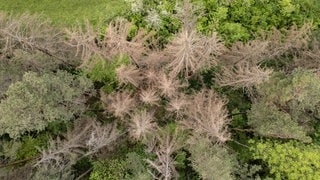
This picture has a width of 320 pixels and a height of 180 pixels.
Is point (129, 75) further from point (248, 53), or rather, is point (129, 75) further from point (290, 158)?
point (290, 158)

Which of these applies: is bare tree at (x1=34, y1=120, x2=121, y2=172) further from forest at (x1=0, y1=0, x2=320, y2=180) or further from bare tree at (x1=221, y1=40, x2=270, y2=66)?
bare tree at (x1=221, y1=40, x2=270, y2=66)

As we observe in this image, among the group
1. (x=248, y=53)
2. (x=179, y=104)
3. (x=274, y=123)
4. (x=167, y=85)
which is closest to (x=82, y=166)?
(x=179, y=104)

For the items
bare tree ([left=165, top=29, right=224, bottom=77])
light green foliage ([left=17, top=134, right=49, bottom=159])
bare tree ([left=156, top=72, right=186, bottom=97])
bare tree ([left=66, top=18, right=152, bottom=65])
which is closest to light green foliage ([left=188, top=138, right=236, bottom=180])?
bare tree ([left=156, top=72, right=186, bottom=97])

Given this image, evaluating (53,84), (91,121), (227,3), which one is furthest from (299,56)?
(53,84)

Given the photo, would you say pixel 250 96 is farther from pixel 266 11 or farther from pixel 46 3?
pixel 46 3

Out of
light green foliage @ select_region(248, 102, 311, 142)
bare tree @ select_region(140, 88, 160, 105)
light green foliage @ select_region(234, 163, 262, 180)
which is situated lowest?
light green foliage @ select_region(234, 163, 262, 180)

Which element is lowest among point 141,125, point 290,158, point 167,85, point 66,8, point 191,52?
Answer: point 290,158

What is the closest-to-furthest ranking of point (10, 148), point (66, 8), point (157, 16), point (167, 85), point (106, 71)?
1. point (167, 85)
2. point (10, 148)
3. point (106, 71)
4. point (157, 16)
5. point (66, 8)

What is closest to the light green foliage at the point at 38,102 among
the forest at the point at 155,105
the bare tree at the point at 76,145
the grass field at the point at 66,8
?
the forest at the point at 155,105
